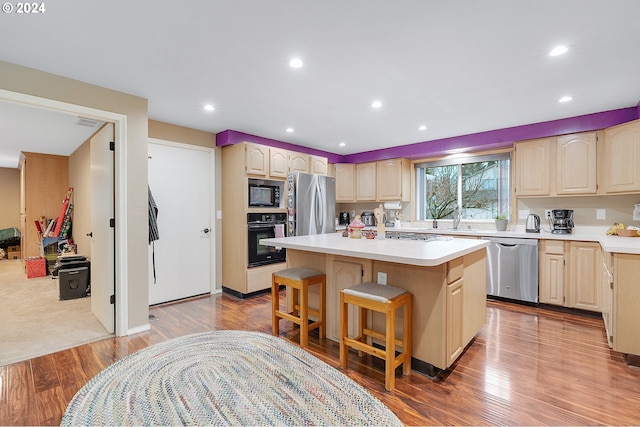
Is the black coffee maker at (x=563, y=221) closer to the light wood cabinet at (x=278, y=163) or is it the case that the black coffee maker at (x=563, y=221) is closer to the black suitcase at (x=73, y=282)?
the light wood cabinet at (x=278, y=163)

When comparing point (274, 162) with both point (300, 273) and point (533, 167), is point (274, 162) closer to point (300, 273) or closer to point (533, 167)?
point (300, 273)

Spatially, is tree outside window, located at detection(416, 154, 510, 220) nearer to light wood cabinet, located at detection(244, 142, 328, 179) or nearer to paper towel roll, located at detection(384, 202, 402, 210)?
paper towel roll, located at detection(384, 202, 402, 210)

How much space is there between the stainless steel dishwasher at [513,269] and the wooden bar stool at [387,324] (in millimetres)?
2382

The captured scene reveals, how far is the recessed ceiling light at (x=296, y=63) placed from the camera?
2.25 metres

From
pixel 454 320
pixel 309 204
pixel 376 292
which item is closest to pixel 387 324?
pixel 376 292

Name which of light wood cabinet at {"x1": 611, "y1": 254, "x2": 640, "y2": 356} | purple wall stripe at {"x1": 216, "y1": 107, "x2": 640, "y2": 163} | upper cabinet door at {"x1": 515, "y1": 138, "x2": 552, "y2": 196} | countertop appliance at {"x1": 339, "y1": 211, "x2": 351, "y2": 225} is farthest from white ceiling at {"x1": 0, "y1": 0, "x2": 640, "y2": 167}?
countertop appliance at {"x1": 339, "y1": 211, "x2": 351, "y2": 225}

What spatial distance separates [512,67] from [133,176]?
3478mm

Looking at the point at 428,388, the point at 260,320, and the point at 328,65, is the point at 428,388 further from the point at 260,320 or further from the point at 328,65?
the point at 328,65

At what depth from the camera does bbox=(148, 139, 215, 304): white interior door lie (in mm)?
3775

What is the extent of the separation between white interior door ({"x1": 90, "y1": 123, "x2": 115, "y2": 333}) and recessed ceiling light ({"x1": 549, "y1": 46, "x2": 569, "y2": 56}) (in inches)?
148

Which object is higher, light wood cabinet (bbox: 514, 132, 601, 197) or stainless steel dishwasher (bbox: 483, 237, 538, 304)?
light wood cabinet (bbox: 514, 132, 601, 197)

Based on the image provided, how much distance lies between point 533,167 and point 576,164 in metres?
0.43

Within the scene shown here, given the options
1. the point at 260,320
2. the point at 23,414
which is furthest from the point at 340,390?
the point at 23,414

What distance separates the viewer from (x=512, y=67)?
2.37 metres
